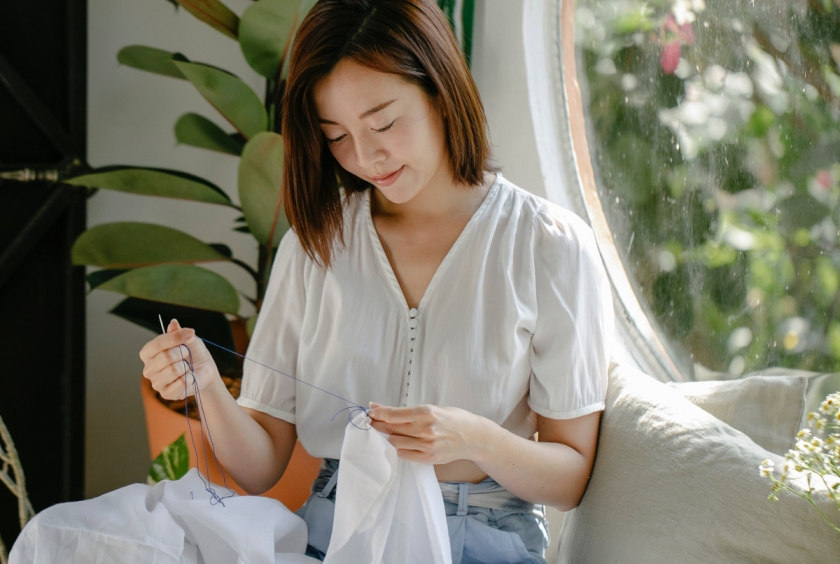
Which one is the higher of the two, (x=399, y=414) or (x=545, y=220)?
(x=545, y=220)

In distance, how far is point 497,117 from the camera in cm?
166

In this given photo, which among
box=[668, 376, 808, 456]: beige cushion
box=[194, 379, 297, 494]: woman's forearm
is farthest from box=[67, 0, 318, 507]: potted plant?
box=[668, 376, 808, 456]: beige cushion

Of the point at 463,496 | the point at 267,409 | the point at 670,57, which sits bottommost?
the point at 463,496

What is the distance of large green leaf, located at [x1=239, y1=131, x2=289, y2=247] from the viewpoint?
4.95 ft

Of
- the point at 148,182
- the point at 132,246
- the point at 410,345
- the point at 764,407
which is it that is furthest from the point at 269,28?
the point at 764,407

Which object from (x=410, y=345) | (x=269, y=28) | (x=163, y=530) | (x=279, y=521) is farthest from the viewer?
(x=269, y=28)

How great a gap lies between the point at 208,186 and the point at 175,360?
0.75 meters

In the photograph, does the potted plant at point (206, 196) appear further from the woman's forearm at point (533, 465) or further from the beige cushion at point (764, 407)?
the beige cushion at point (764, 407)

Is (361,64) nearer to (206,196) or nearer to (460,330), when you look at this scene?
(460,330)

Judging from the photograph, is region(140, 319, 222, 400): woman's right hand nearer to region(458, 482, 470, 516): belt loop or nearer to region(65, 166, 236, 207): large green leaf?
region(458, 482, 470, 516): belt loop

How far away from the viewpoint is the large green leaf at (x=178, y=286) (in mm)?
1555

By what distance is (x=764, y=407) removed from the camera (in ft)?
3.31

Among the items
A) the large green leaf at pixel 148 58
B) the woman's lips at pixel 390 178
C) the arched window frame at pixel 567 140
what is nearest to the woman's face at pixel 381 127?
the woman's lips at pixel 390 178

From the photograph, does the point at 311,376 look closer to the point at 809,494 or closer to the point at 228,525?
the point at 228,525
